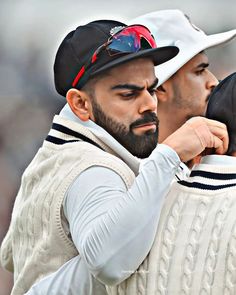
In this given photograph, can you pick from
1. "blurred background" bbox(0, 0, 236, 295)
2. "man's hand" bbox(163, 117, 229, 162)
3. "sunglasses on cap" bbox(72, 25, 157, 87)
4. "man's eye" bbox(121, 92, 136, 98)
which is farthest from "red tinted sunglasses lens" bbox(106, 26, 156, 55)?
"blurred background" bbox(0, 0, 236, 295)

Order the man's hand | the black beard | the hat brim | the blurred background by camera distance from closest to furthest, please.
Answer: the man's hand
the black beard
the hat brim
the blurred background

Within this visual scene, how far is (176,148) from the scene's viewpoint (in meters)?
2.33

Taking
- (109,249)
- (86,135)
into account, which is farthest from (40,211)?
(109,249)

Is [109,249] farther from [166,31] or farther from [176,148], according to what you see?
[166,31]

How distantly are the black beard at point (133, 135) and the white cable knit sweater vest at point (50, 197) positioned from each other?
5cm

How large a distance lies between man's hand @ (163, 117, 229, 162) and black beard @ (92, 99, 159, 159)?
0.88ft

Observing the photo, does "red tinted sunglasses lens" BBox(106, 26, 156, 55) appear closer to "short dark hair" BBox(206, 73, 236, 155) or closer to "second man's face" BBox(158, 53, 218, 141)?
"short dark hair" BBox(206, 73, 236, 155)

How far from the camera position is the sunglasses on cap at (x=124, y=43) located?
103 inches

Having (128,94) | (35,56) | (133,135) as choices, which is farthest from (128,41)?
(35,56)

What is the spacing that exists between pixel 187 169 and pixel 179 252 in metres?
0.76

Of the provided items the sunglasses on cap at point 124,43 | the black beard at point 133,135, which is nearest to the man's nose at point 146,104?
the black beard at point 133,135

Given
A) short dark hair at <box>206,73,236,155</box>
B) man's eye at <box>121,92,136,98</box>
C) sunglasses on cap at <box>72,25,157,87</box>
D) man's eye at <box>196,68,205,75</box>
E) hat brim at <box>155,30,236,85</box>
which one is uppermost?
sunglasses on cap at <box>72,25,157,87</box>

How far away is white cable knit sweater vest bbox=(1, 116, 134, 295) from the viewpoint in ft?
8.20

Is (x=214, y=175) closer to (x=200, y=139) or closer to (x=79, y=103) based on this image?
(x=200, y=139)
